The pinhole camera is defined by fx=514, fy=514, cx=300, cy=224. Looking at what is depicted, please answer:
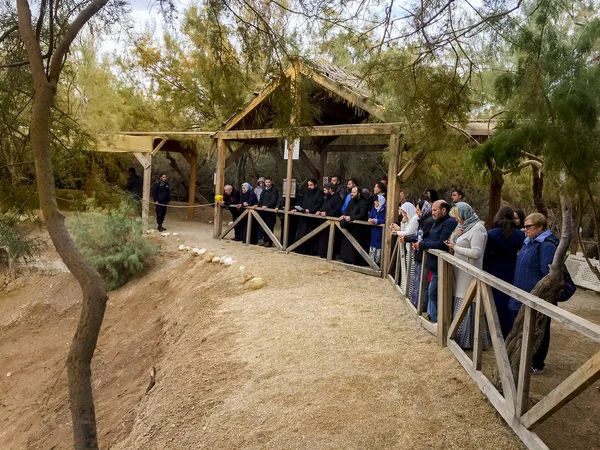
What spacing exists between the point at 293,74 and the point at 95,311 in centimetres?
324

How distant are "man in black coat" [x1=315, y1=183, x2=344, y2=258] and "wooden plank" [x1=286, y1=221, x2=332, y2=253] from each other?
0.57 ft

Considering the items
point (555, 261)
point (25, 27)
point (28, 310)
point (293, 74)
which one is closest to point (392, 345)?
point (555, 261)

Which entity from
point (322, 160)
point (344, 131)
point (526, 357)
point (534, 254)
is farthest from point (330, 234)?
point (526, 357)

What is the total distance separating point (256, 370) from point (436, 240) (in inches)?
93.7

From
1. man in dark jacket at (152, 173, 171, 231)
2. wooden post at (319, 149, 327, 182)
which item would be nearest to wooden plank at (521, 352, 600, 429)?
wooden post at (319, 149, 327, 182)

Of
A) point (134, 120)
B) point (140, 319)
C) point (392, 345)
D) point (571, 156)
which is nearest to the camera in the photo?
point (571, 156)

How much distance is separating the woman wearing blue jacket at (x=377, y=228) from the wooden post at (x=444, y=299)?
12.8ft

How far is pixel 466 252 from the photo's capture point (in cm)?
493

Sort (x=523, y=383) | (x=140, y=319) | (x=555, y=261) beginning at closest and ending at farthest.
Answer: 1. (x=523, y=383)
2. (x=555, y=261)
3. (x=140, y=319)

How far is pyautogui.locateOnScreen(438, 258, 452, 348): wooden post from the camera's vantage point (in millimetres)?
5023

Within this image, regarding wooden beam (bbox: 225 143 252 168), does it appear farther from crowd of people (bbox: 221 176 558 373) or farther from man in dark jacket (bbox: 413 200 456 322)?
man in dark jacket (bbox: 413 200 456 322)

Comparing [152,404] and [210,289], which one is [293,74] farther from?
[210,289]

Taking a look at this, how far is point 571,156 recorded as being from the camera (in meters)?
4.58

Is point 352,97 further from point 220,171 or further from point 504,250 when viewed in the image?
point 220,171
